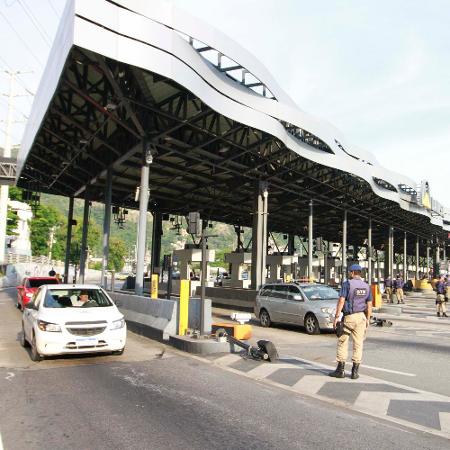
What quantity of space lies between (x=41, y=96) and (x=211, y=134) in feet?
23.1

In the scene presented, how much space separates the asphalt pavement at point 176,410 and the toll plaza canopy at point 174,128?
27.3 ft

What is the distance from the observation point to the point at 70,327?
9.02 metres

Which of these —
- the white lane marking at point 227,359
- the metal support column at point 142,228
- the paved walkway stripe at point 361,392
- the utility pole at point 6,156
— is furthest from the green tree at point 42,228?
the paved walkway stripe at point 361,392

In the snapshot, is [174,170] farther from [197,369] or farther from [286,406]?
[286,406]

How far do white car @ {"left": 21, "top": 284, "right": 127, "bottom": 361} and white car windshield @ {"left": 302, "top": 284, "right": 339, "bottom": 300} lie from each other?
8191 millimetres

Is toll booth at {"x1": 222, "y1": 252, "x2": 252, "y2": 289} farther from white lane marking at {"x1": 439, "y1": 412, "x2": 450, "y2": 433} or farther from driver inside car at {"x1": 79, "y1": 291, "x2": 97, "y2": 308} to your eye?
white lane marking at {"x1": 439, "y1": 412, "x2": 450, "y2": 433}

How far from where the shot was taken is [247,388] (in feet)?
25.1

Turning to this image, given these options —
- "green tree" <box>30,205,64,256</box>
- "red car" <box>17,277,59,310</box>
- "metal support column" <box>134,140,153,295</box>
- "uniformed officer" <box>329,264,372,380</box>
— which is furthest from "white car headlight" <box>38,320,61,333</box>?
"green tree" <box>30,205,64,256</box>

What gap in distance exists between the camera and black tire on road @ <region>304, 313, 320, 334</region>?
15508 millimetres

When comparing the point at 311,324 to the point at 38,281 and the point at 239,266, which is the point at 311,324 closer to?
the point at 38,281

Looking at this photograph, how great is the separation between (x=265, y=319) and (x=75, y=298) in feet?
29.0

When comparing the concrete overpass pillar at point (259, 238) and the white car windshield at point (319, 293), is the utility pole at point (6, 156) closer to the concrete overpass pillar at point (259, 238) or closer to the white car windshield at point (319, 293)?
the concrete overpass pillar at point (259, 238)

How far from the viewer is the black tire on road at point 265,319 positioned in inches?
703

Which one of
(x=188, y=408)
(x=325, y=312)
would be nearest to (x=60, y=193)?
(x=325, y=312)
